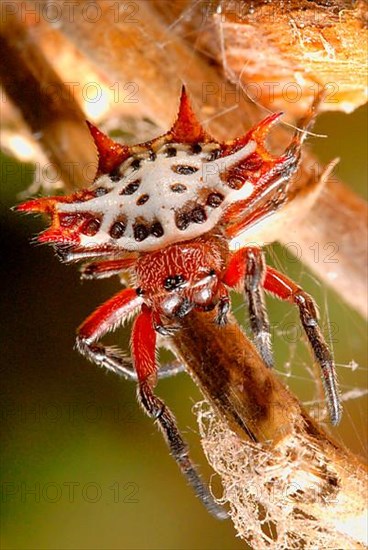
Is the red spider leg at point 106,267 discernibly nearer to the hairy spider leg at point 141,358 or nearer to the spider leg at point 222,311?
the hairy spider leg at point 141,358

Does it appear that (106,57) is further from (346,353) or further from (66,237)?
(346,353)

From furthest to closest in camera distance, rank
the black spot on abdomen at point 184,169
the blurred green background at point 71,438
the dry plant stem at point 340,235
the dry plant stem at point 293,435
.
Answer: the blurred green background at point 71,438, the dry plant stem at point 340,235, the black spot on abdomen at point 184,169, the dry plant stem at point 293,435

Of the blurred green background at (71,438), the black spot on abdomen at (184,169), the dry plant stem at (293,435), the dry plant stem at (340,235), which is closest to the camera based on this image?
the dry plant stem at (293,435)

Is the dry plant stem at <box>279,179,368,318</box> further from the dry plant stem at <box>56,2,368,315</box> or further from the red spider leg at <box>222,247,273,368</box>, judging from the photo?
the red spider leg at <box>222,247,273,368</box>

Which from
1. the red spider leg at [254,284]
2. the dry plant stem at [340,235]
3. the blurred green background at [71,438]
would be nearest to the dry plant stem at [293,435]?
the red spider leg at [254,284]

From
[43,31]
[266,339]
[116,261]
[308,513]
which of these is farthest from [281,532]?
[43,31]

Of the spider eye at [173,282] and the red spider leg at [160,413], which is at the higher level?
the spider eye at [173,282]

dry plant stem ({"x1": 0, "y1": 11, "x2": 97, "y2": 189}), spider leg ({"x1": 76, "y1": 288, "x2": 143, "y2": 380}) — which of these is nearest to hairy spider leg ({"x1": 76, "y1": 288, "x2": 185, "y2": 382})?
spider leg ({"x1": 76, "y1": 288, "x2": 143, "y2": 380})

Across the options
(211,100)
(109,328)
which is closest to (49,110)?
(211,100)
